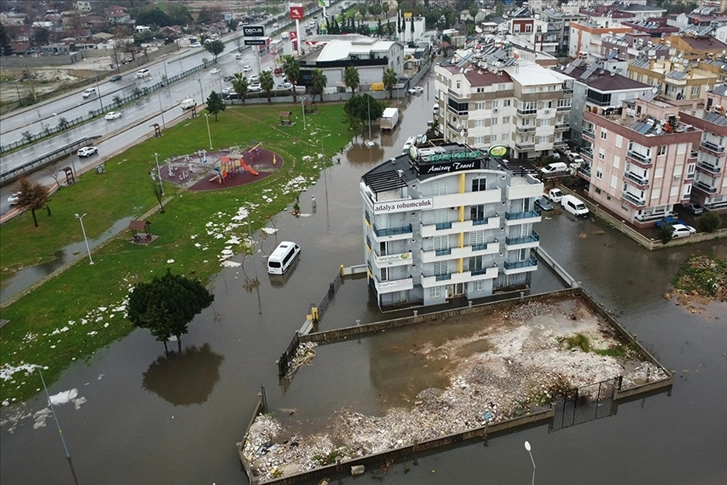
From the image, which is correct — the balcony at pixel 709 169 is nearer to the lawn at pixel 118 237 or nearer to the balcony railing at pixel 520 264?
the balcony railing at pixel 520 264

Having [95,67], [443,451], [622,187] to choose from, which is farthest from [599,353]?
[95,67]

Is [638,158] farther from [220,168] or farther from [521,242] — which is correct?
[220,168]

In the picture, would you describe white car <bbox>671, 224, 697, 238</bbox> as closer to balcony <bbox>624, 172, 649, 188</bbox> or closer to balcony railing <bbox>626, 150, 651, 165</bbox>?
balcony <bbox>624, 172, 649, 188</bbox>

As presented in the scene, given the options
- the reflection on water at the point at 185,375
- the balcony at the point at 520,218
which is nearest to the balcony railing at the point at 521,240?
the balcony at the point at 520,218

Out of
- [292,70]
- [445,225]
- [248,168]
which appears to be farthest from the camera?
[292,70]

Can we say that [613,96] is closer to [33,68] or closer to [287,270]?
[287,270]

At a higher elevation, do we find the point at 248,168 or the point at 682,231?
the point at 248,168

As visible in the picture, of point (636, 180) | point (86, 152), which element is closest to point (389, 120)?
point (636, 180)
